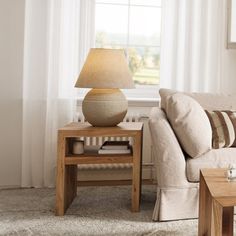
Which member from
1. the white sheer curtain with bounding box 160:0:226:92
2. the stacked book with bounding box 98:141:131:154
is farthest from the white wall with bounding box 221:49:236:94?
the stacked book with bounding box 98:141:131:154

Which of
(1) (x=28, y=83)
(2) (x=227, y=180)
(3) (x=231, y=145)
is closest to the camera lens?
(2) (x=227, y=180)


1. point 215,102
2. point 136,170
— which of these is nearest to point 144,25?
point 215,102

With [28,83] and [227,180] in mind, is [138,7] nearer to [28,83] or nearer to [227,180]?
[28,83]

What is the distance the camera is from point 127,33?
3473 millimetres

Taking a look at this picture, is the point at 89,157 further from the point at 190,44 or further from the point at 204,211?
the point at 190,44

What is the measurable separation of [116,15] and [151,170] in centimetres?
155

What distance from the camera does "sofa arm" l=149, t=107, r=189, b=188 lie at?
2.17m

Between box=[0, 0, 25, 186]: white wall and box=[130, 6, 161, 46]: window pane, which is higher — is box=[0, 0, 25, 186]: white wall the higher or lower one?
the lower one

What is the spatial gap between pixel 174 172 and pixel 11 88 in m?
1.64

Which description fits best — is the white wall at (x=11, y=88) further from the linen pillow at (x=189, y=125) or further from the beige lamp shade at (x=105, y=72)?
the linen pillow at (x=189, y=125)

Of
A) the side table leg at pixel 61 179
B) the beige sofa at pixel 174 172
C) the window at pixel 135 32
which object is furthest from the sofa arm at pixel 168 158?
the window at pixel 135 32

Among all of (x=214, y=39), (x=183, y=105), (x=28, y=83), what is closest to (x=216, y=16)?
(x=214, y=39)

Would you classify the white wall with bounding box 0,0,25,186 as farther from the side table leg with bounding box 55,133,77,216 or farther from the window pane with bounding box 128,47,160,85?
the window pane with bounding box 128,47,160,85

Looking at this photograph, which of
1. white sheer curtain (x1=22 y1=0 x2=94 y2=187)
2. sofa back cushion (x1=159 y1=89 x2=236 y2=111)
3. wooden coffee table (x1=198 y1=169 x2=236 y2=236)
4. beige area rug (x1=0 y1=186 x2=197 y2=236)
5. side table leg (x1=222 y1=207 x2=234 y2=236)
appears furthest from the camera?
white sheer curtain (x1=22 y1=0 x2=94 y2=187)
